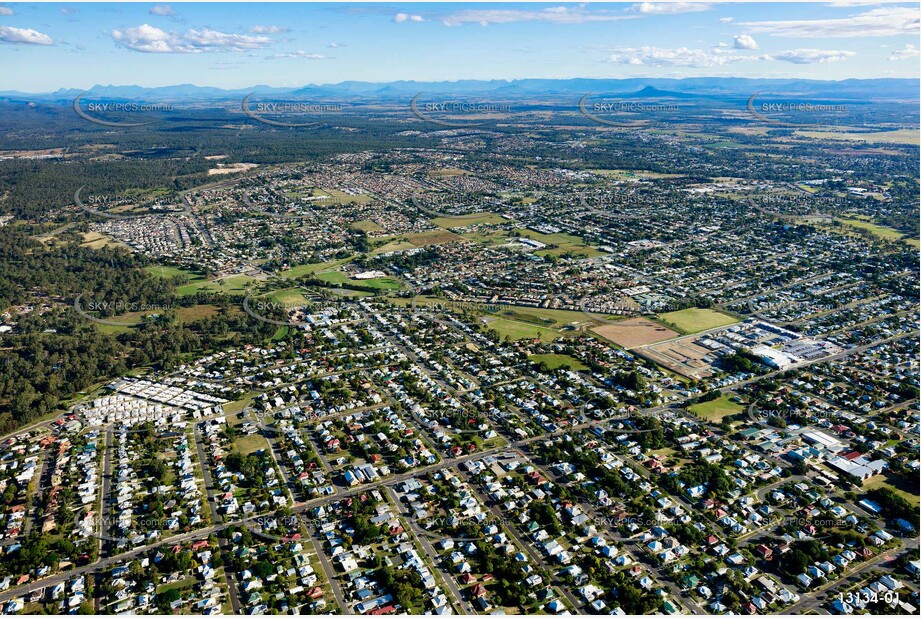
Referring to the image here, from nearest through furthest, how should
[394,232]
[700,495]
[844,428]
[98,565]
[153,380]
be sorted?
1. [98,565]
2. [700,495]
3. [844,428]
4. [153,380]
5. [394,232]

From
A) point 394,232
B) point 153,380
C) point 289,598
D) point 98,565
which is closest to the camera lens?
point 289,598

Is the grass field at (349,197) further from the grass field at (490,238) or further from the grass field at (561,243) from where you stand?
the grass field at (561,243)

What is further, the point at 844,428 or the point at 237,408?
the point at 237,408

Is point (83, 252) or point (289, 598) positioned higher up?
point (83, 252)

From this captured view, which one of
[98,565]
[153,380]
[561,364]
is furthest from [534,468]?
[153,380]

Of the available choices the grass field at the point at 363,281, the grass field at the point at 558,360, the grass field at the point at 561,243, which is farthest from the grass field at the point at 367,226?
the grass field at the point at 558,360

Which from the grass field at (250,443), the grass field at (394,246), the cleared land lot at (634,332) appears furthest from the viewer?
the grass field at (394,246)

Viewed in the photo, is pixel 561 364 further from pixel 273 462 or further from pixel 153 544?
pixel 153 544
